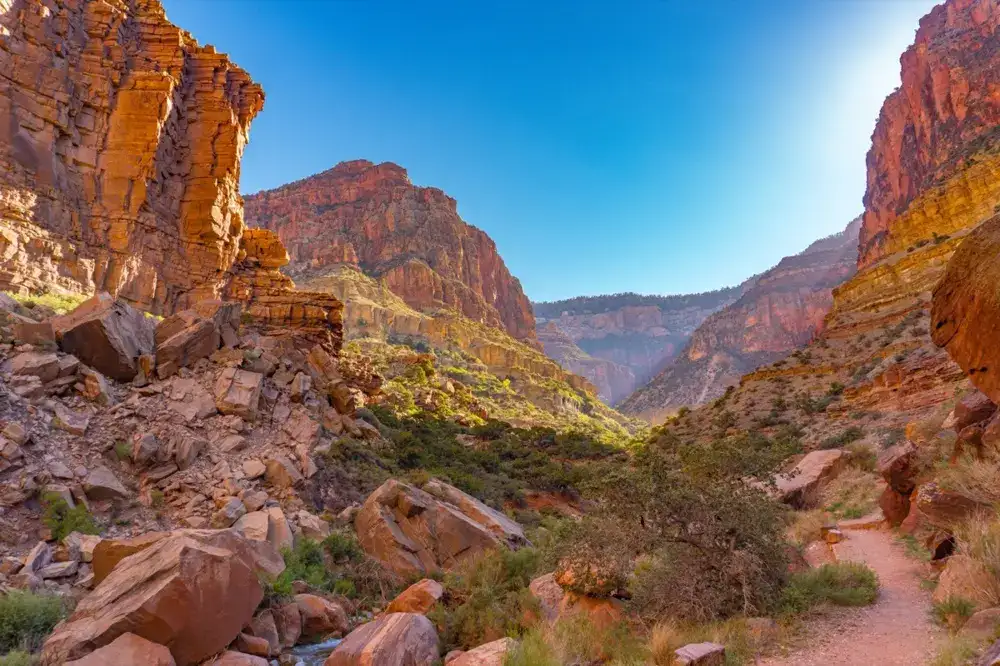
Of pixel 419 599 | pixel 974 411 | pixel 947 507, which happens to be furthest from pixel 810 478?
pixel 419 599

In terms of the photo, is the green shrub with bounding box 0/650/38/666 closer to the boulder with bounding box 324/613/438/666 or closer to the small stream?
the small stream


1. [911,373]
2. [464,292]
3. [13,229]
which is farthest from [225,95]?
[464,292]

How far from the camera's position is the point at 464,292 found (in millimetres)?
110750

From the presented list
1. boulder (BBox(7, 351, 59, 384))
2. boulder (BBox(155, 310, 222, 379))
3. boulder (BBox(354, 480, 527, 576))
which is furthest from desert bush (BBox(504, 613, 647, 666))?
boulder (BBox(155, 310, 222, 379))

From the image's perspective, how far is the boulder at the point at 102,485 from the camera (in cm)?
1018

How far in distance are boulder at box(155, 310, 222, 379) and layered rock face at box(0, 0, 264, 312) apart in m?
11.7

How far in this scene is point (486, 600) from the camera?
7895 mm

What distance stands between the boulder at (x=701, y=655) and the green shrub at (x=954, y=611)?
2326mm

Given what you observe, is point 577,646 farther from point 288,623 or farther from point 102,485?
point 102,485

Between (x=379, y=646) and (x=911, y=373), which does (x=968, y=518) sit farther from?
(x=911, y=373)

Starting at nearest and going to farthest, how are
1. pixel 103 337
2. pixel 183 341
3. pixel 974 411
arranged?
1. pixel 974 411
2. pixel 103 337
3. pixel 183 341

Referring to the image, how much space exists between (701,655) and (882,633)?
228 cm

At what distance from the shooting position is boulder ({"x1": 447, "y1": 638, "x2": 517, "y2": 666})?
583cm

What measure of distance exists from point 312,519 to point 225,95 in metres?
34.7
